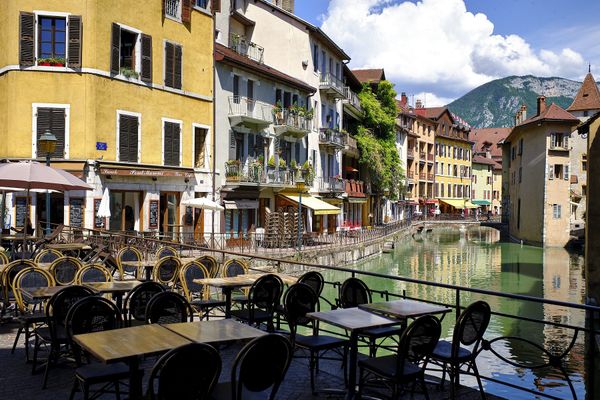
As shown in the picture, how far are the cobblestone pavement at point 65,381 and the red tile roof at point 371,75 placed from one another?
2016 inches

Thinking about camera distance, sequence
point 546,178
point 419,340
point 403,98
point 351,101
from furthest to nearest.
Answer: point 403,98 < point 546,178 < point 351,101 < point 419,340

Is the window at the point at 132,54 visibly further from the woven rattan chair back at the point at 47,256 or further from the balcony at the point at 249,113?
the woven rattan chair back at the point at 47,256

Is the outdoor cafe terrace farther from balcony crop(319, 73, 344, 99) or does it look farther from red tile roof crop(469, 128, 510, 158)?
red tile roof crop(469, 128, 510, 158)

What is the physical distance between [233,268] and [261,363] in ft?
19.4

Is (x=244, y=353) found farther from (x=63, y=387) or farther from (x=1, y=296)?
(x=1, y=296)

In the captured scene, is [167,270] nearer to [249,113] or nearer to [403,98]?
[249,113]

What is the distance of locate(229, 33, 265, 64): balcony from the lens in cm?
3212

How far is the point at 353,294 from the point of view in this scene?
7.66 metres

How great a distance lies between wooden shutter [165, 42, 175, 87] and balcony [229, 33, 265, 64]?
6.74 m

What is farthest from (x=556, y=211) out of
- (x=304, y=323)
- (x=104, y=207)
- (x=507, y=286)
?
(x=304, y=323)

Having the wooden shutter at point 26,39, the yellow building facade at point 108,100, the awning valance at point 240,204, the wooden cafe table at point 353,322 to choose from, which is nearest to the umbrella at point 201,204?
the yellow building facade at point 108,100

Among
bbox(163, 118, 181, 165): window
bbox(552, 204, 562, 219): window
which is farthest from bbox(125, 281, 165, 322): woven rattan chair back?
bbox(552, 204, 562, 219): window

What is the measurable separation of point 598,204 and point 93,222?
685 inches

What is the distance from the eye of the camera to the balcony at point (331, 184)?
41.0 metres
